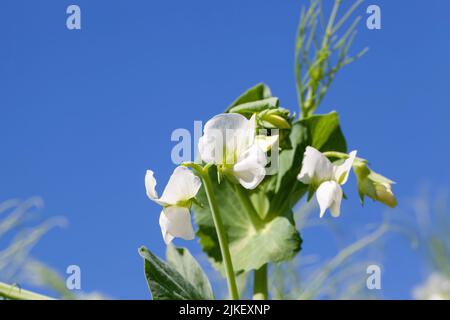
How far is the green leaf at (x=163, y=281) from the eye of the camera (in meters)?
0.66

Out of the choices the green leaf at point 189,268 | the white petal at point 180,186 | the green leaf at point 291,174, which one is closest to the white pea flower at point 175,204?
the white petal at point 180,186

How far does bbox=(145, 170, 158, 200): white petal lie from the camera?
0.63 metres

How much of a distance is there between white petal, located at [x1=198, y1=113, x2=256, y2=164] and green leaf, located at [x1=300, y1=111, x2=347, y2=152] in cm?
22

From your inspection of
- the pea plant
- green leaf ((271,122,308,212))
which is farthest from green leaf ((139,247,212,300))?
green leaf ((271,122,308,212))

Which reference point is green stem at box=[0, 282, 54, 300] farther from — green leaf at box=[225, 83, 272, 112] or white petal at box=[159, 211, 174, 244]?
green leaf at box=[225, 83, 272, 112]

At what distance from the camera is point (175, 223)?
629 millimetres

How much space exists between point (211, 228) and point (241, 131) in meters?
0.28

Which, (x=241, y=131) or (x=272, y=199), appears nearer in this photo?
(x=241, y=131)
